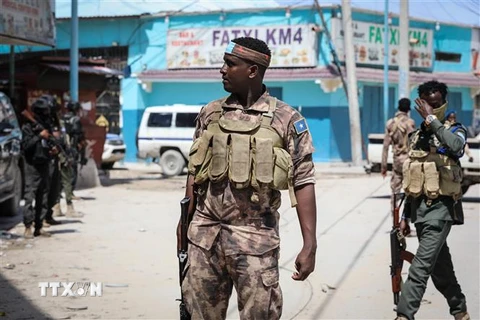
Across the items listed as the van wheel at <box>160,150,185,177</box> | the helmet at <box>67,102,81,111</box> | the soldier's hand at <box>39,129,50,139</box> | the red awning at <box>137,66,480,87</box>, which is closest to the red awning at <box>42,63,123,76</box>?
the van wheel at <box>160,150,185,177</box>

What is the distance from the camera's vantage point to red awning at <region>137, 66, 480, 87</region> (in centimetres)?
2986

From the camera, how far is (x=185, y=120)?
23766 millimetres

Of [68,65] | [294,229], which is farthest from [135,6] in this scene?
[294,229]

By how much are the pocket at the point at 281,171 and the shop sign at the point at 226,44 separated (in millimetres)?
26437

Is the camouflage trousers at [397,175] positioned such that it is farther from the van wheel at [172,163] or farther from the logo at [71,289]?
the van wheel at [172,163]

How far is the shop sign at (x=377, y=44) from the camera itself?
30469 millimetres

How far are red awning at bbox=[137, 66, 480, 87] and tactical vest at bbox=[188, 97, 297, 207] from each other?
83.8 feet

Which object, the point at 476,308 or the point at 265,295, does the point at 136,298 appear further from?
the point at 265,295

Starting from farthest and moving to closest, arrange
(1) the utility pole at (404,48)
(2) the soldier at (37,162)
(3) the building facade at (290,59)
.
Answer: (3) the building facade at (290,59)
(1) the utility pole at (404,48)
(2) the soldier at (37,162)

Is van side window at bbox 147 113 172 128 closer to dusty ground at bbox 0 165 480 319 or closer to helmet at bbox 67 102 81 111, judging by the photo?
dusty ground at bbox 0 165 480 319

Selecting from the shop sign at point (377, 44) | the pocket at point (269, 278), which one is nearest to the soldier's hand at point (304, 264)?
the pocket at point (269, 278)

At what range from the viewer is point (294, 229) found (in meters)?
11.9

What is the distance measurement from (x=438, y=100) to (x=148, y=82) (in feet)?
90.1

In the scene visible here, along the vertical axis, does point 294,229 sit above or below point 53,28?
below
